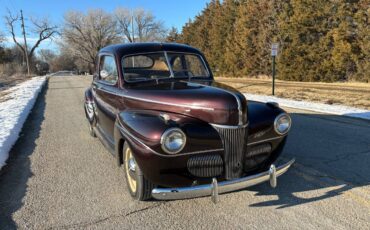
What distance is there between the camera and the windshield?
15.3 feet

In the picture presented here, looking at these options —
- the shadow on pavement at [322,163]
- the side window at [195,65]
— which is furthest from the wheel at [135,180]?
the side window at [195,65]

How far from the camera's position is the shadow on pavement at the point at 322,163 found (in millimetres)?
3756

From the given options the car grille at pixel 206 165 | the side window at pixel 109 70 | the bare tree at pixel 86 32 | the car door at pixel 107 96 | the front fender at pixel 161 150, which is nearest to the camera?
the front fender at pixel 161 150

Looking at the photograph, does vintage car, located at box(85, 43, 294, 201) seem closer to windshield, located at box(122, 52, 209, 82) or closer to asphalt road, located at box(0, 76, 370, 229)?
windshield, located at box(122, 52, 209, 82)

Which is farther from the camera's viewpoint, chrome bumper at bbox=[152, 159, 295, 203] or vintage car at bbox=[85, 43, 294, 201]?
vintage car at bbox=[85, 43, 294, 201]

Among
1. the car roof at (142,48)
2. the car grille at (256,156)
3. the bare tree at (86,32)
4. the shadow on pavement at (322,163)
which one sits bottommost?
the shadow on pavement at (322,163)

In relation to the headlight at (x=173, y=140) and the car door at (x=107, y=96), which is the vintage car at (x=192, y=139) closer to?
the headlight at (x=173, y=140)

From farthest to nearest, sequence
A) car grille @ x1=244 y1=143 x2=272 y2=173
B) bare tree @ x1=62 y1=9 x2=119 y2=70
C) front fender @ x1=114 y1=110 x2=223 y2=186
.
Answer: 1. bare tree @ x1=62 y1=9 x2=119 y2=70
2. car grille @ x1=244 y1=143 x2=272 y2=173
3. front fender @ x1=114 y1=110 x2=223 y2=186

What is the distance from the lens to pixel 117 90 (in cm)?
455

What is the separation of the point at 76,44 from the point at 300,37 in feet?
139

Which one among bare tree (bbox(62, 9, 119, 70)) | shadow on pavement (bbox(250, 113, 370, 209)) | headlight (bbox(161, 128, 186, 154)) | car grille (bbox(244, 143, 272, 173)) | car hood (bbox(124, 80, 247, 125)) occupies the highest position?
bare tree (bbox(62, 9, 119, 70))

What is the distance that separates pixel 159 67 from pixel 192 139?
6.46ft

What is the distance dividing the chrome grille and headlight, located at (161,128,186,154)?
45 centimetres

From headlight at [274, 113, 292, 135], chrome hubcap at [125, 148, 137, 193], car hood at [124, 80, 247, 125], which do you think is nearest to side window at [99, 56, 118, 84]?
car hood at [124, 80, 247, 125]
